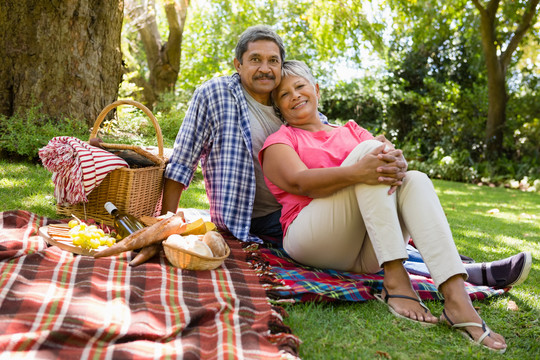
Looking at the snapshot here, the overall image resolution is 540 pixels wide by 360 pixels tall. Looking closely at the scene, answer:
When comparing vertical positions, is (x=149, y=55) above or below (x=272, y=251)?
above

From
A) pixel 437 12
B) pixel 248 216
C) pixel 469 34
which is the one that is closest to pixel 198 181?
pixel 248 216

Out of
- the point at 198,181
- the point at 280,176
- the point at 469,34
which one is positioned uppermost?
the point at 469,34

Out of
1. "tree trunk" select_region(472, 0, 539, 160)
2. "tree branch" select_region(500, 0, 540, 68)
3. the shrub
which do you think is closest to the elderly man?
the shrub

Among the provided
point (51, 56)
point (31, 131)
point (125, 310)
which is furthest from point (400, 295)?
point (51, 56)

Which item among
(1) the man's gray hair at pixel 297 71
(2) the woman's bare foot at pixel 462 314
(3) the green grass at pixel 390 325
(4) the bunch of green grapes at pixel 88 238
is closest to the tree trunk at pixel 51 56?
(3) the green grass at pixel 390 325

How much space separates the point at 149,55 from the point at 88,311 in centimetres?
934

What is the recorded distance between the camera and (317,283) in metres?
2.46

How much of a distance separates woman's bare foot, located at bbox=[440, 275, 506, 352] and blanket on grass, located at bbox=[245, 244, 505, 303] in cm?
38

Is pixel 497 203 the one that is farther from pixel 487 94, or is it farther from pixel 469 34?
pixel 469 34

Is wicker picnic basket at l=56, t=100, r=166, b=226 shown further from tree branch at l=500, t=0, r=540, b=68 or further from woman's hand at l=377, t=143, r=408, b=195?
tree branch at l=500, t=0, r=540, b=68

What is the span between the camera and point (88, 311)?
181cm

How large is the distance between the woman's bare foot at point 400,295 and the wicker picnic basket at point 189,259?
852mm

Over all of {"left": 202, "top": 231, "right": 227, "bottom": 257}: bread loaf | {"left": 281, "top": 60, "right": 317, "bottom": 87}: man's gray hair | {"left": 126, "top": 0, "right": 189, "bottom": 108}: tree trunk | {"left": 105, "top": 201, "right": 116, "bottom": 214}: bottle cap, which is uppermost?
{"left": 126, "top": 0, "right": 189, "bottom": 108}: tree trunk

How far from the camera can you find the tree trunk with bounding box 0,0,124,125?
5008 millimetres
